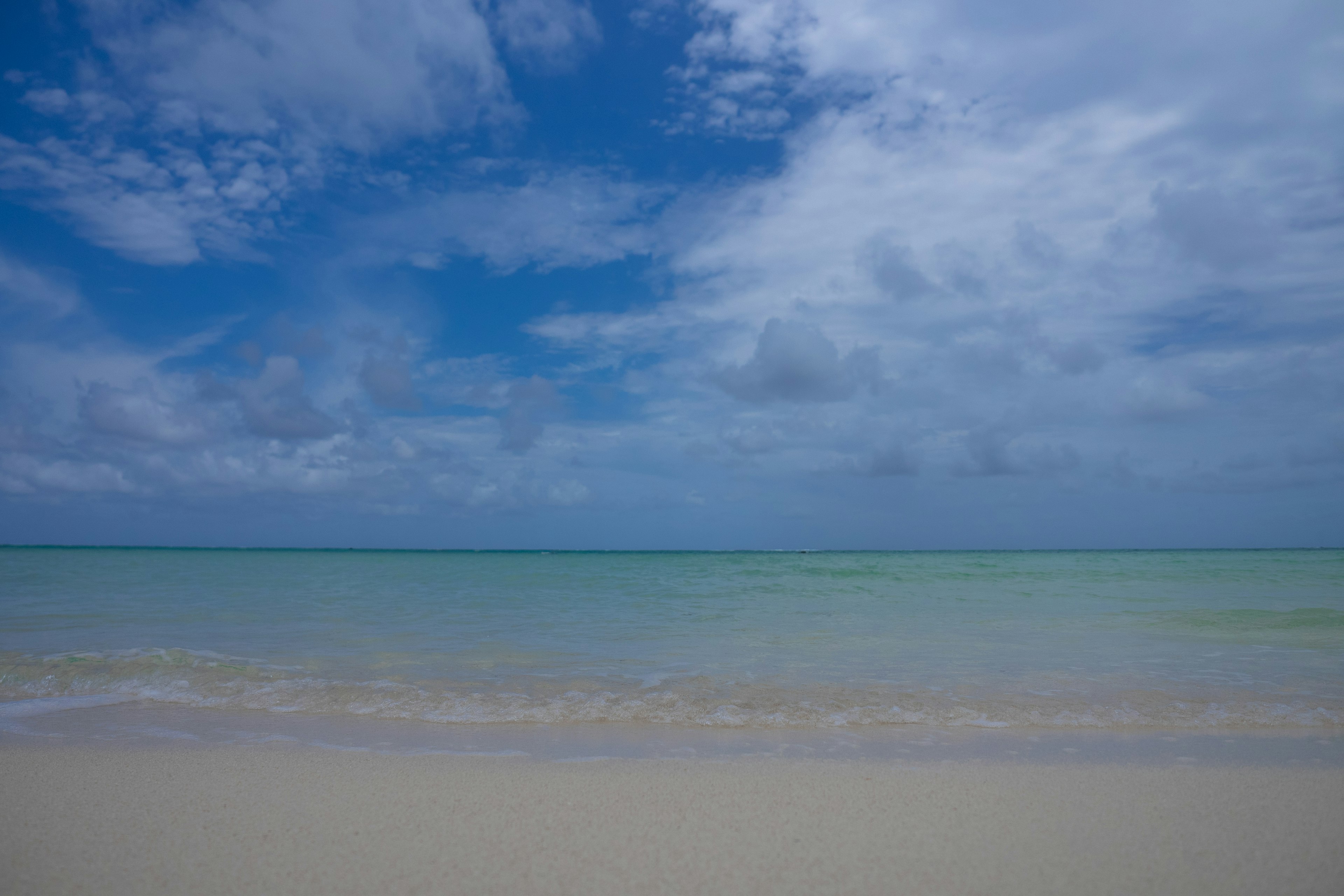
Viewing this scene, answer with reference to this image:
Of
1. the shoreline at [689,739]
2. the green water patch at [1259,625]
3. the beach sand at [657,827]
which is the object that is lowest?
the green water patch at [1259,625]

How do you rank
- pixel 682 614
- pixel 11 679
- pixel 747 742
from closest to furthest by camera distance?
pixel 747 742
pixel 11 679
pixel 682 614

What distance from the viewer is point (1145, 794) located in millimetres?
4754

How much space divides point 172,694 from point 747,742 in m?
7.02

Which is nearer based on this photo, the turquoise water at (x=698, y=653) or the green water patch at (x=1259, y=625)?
the turquoise water at (x=698, y=653)

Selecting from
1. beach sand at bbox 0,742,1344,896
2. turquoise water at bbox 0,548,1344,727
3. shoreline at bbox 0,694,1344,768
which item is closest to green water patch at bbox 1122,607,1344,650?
turquoise water at bbox 0,548,1344,727

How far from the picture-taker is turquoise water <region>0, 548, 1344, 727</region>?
7434 mm

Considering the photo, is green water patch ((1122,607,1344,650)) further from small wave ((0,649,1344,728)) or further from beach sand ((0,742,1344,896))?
beach sand ((0,742,1344,896))

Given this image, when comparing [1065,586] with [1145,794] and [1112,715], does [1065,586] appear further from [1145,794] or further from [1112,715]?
[1145,794]

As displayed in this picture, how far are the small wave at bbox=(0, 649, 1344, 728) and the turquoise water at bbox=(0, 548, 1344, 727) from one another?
34mm

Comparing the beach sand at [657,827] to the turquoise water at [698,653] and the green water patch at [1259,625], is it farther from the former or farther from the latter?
the green water patch at [1259,625]

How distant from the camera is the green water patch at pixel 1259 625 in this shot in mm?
11961

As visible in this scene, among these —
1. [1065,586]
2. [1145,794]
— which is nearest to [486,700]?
[1145,794]

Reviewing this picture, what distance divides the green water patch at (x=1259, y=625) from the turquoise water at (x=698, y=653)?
0.36ft

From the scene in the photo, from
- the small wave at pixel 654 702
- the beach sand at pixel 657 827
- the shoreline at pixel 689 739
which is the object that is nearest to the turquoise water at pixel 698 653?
the small wave at pixel 654 702
